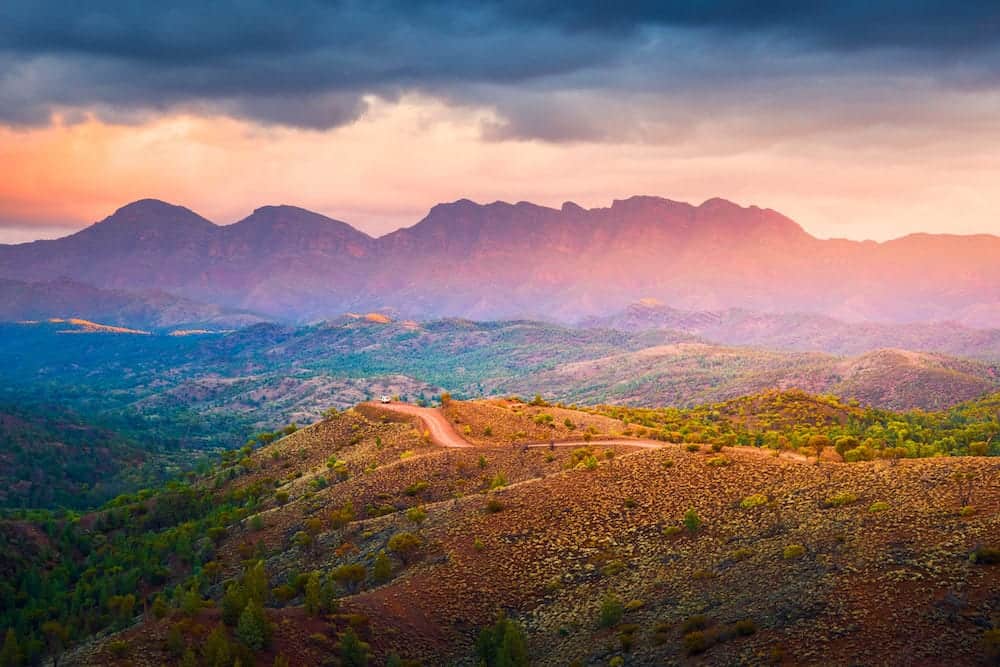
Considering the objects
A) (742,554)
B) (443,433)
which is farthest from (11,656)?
(443,433)

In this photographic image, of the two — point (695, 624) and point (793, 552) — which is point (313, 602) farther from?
point (793, 552)

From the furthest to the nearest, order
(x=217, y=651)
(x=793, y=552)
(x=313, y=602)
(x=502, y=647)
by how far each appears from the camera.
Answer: (x=793, y=552)
(x=313, y=602)
(x=502, y=647)
(x=217, y=651)

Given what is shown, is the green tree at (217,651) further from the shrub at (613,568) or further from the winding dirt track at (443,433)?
the winding dirt track at (443,433)

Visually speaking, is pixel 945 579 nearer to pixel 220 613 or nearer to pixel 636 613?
pixel 636 613

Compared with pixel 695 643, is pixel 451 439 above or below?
below

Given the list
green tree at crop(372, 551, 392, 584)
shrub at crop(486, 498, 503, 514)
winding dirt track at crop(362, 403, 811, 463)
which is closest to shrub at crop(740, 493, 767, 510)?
winding dirt track at crop(362, 403, 811, 463)

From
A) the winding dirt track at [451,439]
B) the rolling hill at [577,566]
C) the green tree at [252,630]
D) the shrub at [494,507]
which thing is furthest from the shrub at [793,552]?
the green tree at [252,630]
